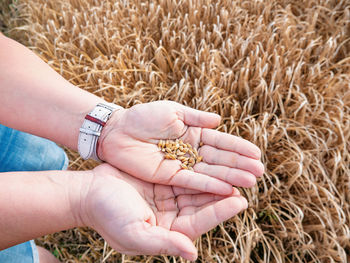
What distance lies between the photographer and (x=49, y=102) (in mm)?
1088

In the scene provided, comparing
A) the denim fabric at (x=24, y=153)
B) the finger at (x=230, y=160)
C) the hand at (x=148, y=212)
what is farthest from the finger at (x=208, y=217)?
the denim fabric at (x=24, y=153)

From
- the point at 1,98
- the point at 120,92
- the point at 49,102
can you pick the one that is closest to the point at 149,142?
the point at 49,102

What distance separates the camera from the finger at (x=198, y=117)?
1057 millimetres

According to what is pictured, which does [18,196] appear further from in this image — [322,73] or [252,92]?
[322,73]

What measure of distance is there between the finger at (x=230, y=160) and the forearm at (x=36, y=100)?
1.48 feet

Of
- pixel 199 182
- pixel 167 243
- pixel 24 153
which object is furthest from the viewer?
pixel 24 153

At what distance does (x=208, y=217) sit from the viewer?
0.87 m

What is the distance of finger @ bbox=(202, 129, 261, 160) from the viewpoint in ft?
3.19

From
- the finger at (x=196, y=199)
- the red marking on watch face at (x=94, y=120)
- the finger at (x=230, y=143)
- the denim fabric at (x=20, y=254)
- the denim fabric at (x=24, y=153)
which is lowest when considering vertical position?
the denim fabric at (x=20, y=254)

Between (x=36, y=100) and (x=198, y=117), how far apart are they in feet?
1.83

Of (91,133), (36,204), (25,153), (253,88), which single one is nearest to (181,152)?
(91,133)

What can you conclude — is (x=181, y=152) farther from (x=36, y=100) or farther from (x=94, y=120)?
(x=36, y=100)

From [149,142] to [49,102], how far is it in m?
0.37

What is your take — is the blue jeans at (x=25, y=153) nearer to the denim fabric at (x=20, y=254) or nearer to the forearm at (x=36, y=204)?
the denim fabric at (x=20, y=254)
